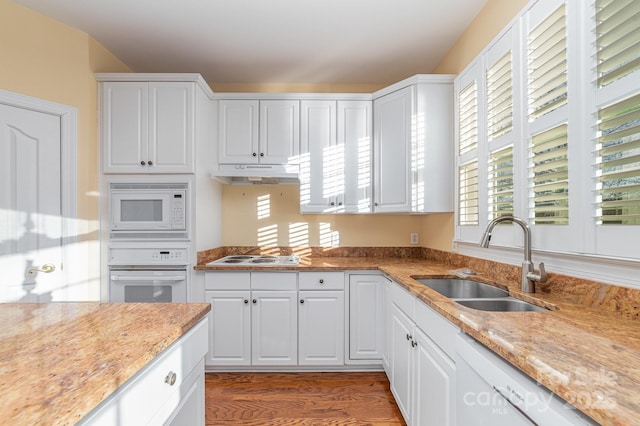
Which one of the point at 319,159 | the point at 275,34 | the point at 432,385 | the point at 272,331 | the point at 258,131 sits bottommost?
the point at 272,331

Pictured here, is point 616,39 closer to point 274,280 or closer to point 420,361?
point 420,361

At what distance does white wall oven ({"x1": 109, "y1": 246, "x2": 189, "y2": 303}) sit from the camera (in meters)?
2.40

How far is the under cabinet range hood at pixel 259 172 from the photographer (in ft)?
8.56

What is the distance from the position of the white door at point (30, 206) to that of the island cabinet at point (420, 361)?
8.01ft

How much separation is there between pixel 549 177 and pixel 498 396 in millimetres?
1015

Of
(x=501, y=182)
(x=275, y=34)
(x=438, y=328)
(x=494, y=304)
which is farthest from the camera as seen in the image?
(x=275, y=34)

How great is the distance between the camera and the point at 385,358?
2.36m

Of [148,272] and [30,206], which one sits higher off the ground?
[30,206]

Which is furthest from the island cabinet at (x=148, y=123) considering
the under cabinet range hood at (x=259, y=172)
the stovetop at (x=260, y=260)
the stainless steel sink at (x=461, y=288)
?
the stainless steel sink at (x=461, y=288)

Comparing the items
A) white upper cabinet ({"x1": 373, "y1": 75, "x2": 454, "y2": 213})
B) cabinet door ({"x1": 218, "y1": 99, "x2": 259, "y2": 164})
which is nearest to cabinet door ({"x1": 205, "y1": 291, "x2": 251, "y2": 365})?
cabinet door ({"x1": 218, "y1": 99, "x2": 259, "y2": 164})

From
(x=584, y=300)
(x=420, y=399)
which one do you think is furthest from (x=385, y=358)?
(x=584, y=300)

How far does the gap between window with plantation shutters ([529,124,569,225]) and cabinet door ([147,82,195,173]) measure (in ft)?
7.55

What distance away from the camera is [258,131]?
2775 millimetres

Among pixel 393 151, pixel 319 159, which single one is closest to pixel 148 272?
pixel 319 159
